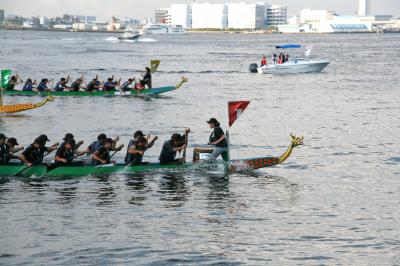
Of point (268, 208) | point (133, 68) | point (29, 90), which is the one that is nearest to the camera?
point (268, 208)

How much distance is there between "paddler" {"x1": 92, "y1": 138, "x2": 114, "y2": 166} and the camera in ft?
88.8

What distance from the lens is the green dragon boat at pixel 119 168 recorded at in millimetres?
27016

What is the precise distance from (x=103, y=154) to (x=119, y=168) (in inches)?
30.6

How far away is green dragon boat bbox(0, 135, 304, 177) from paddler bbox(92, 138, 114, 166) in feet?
0.57

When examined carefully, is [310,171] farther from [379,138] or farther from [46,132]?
[46,132]

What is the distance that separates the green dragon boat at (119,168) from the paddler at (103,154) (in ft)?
0.57

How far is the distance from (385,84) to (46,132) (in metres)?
41.9

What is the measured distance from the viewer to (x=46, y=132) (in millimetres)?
39875

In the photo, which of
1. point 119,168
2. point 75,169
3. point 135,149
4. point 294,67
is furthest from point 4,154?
point 294,67

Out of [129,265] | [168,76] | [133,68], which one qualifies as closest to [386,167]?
[129,265]

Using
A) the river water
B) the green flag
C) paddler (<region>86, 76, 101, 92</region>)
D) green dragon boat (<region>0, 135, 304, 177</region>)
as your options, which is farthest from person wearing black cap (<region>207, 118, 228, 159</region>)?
the green flag

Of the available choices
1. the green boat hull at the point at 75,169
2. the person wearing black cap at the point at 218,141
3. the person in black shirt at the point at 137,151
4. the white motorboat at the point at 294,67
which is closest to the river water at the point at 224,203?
the green boat hull at the point at 75,169

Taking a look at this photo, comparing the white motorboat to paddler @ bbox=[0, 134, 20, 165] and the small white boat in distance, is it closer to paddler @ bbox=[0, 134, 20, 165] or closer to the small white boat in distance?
the small white boat in distance

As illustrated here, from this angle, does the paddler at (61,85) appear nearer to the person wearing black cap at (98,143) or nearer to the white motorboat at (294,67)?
the person wearing black cap at (98,143)
